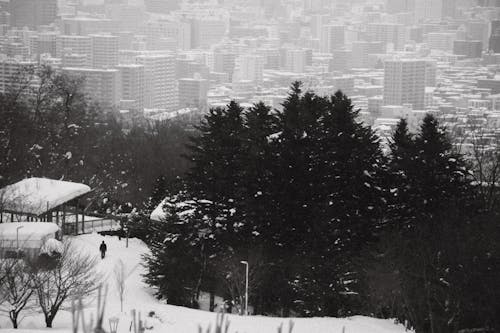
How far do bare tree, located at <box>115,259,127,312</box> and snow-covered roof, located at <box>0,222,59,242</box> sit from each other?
189 centimetres

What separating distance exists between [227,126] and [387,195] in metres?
4.33

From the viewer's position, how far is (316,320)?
21.6 metres

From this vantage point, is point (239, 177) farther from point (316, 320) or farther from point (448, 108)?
point (448, 108)

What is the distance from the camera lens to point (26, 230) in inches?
987

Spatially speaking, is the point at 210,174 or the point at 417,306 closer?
the point at 417,306

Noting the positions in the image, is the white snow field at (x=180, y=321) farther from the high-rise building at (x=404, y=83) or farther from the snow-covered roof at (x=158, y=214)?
the high-rise building at (x=404, y=83)

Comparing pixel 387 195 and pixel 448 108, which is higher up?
pixel 387 195

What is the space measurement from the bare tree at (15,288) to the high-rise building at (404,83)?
534ft

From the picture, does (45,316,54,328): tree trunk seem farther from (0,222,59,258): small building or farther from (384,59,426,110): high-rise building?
(384,59,426,110): high-rise building

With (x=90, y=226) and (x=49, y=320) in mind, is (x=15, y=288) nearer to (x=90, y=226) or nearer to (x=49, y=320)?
(x=49, y=320)

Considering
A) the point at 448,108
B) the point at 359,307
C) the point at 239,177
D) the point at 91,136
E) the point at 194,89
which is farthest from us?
the point at 194,89

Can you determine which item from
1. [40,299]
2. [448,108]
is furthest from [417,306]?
[448,108]

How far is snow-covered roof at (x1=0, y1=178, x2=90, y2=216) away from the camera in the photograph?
91.0 ft

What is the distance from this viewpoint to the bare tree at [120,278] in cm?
2228
